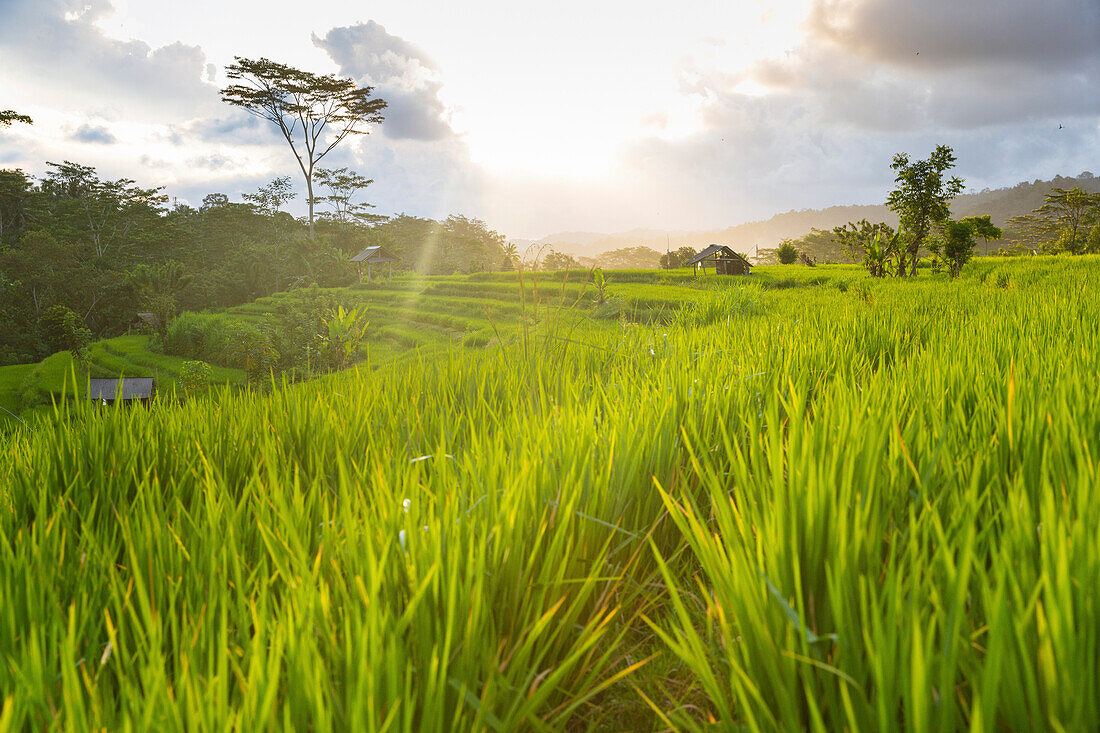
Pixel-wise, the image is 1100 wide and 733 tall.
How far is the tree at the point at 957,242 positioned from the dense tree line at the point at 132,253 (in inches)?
944

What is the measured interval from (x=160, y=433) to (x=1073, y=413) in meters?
2.51

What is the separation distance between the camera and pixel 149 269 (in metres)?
39.3

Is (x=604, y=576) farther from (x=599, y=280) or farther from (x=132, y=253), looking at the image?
(x=132, y=253)

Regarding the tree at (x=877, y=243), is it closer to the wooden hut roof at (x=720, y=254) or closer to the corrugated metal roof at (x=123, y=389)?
the corrugated metal roof at (x=123, y=389)

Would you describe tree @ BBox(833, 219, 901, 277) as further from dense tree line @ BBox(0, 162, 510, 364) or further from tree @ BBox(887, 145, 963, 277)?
dense tree line @ BBox(0, 162, 510, 364)

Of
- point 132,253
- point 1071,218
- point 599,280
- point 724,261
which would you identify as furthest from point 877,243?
point 1071,218

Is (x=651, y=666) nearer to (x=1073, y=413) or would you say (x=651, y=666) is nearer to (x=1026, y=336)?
(x=1073, y=413)

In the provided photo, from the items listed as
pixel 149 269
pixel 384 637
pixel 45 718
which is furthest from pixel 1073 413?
pixel 149 269

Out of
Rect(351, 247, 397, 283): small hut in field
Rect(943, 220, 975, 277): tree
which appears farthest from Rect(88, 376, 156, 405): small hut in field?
Rect(351, 247, 397, 283): small hut in field

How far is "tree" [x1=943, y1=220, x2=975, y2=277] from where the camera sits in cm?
1527

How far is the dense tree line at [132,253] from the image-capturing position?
1483 inches

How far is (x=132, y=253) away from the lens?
148 feet

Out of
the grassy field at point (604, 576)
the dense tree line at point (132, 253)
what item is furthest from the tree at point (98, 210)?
the grassy field at point (604, 576)

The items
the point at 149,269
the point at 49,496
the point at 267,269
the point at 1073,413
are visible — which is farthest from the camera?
the point at 267,269
